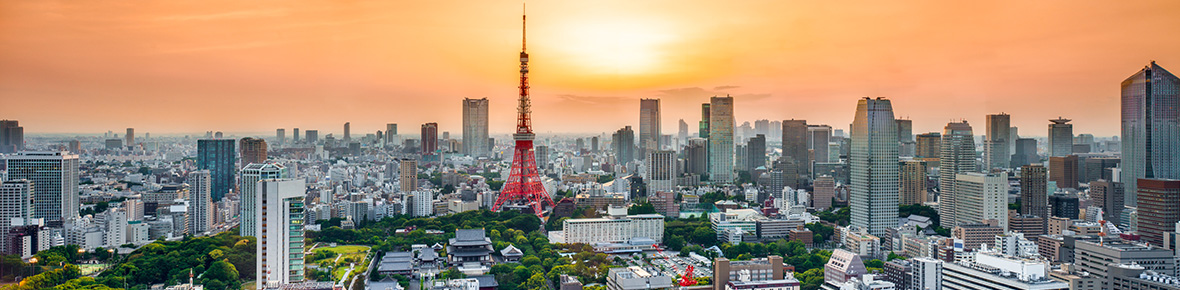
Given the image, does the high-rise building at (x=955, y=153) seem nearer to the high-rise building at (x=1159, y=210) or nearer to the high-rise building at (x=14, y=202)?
the high-rise building at (x=1159, y=210)

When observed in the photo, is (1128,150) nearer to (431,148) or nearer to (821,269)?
(821,269)

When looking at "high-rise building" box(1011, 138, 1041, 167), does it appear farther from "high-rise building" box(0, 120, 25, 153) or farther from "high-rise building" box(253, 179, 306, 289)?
"high-rise building" box(0, 120, 25, 153)

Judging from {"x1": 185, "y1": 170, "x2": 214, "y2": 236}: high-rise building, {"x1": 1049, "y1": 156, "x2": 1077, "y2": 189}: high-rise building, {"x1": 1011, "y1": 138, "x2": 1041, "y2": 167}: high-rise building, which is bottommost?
{"x1": 185, "y1": 170, "x2": 214, "y2": 236}: high-rise building

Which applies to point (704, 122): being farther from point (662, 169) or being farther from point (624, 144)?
point (662, 169)

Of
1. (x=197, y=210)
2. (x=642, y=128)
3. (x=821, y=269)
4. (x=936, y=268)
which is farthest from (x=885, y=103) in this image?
(x=642, y=128)

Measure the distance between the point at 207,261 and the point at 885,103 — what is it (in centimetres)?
1141

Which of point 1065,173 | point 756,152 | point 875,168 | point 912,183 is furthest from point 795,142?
point 875,168

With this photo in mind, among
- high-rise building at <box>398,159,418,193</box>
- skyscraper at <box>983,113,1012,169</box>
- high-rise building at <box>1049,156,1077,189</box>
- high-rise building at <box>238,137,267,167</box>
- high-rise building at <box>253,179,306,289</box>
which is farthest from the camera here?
skyscraper at <box>983,113,1012,169</box>

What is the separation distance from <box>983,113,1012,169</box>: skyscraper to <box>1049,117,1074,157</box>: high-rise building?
1.90 m

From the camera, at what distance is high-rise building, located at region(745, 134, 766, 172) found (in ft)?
97.2


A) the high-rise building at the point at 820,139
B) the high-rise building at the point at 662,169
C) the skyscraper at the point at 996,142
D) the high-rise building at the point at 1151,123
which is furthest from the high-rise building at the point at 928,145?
the high-rise building at the point at 1151,123

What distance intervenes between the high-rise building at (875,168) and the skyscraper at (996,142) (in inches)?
433

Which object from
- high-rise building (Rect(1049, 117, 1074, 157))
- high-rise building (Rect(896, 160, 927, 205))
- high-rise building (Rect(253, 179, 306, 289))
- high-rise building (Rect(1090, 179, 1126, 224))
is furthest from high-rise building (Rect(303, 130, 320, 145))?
high-rise building (Rect(1049, 117, 1074, 157))

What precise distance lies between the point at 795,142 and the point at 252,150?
17.7 m
